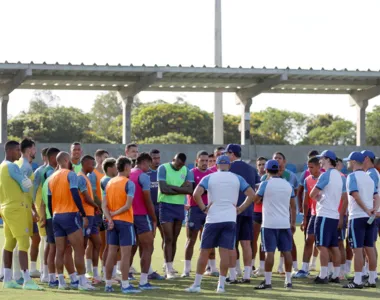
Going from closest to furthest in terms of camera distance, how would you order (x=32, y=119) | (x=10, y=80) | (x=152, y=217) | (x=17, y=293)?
(x=17, y=293), (x=152, y=217), (x=10, y=80), (x=32, y=119)

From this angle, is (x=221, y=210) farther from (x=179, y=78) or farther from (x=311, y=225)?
(x=179, y=78)

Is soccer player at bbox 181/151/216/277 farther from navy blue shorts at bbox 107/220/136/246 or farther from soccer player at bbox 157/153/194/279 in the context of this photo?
navy blue shorts at bbox 107/220/136/246

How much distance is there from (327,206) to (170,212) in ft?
9.03

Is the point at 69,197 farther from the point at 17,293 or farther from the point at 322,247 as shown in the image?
the point at 322,247

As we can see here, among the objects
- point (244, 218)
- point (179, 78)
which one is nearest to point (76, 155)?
point (244, 218)

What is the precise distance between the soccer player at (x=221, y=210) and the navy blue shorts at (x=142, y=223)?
106cm

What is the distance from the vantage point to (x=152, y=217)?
1330cm

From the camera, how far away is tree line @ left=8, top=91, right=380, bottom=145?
8775 cm

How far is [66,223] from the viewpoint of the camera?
41.7ft

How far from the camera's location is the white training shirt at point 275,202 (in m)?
13.1

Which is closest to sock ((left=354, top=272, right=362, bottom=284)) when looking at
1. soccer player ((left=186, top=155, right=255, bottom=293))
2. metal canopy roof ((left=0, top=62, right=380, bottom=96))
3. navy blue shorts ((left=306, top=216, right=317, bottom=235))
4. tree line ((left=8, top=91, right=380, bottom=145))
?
navy blue shorts ((left=306, top=216, right=317, bottom=235))

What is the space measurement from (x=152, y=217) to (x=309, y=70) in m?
20.9

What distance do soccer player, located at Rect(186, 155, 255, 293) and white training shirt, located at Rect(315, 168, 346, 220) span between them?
141 cm

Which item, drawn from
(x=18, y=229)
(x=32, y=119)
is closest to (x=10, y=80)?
(x=18, y=229)
